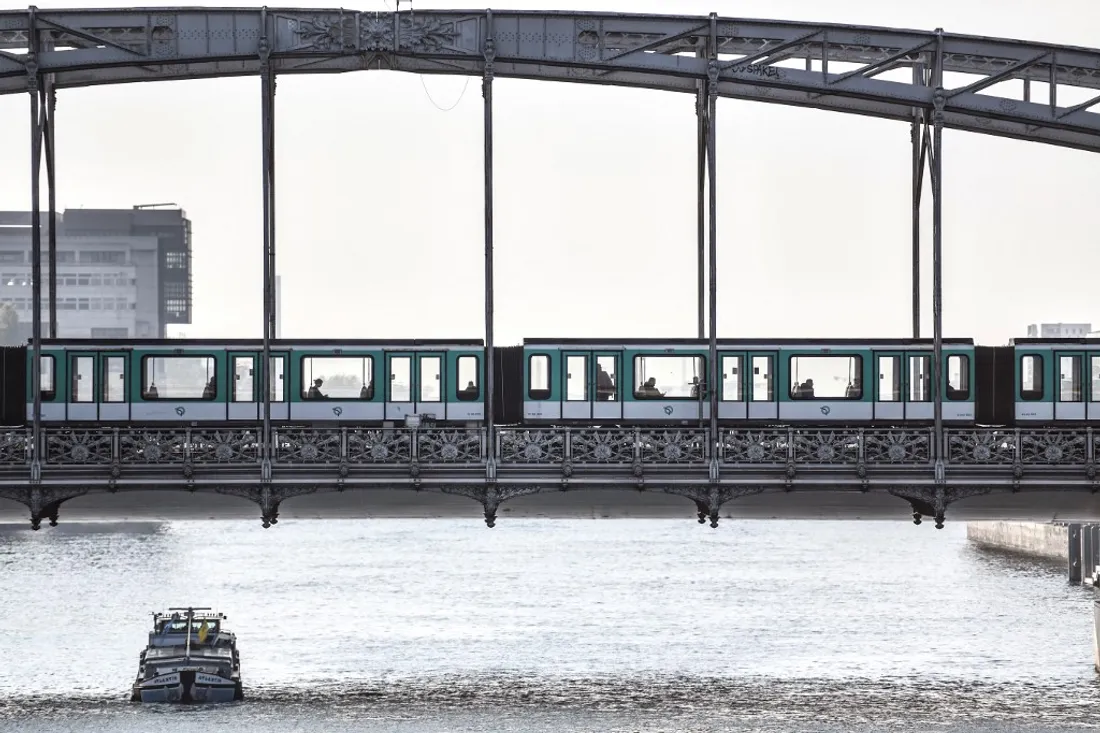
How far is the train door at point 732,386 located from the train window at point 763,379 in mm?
310

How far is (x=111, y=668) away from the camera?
72.3m

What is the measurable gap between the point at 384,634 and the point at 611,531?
6670 cm

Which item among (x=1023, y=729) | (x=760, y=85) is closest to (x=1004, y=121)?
(x=760, y=85)

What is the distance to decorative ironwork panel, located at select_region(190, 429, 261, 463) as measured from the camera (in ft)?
131

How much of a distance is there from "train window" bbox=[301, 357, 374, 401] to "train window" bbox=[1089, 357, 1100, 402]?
19886mm

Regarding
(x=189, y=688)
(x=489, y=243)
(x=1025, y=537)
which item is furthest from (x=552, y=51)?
(x=1025, y=537)

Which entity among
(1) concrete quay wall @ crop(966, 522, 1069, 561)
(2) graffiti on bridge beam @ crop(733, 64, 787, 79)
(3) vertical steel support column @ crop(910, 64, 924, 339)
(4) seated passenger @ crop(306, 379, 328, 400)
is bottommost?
(1) concrete quay wall @ crop(966, 522, 1069, 561)

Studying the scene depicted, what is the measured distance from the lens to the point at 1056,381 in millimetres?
50312

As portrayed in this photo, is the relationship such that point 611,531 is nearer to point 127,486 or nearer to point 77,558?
Result: point 77,558

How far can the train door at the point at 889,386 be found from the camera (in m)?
50.5

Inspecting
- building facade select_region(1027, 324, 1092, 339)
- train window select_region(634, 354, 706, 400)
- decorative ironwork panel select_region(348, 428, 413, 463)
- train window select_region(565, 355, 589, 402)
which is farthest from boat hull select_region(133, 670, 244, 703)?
building facade select_region(1027, 324, 1092, 339)

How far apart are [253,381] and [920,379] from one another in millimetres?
18383

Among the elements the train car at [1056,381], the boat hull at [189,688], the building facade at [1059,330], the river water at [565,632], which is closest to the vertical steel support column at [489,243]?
the train car at [1056,381]

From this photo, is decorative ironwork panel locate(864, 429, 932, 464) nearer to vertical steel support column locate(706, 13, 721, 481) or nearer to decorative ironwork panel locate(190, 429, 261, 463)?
vertical steel support column locate(706, 13, 721, 481)
